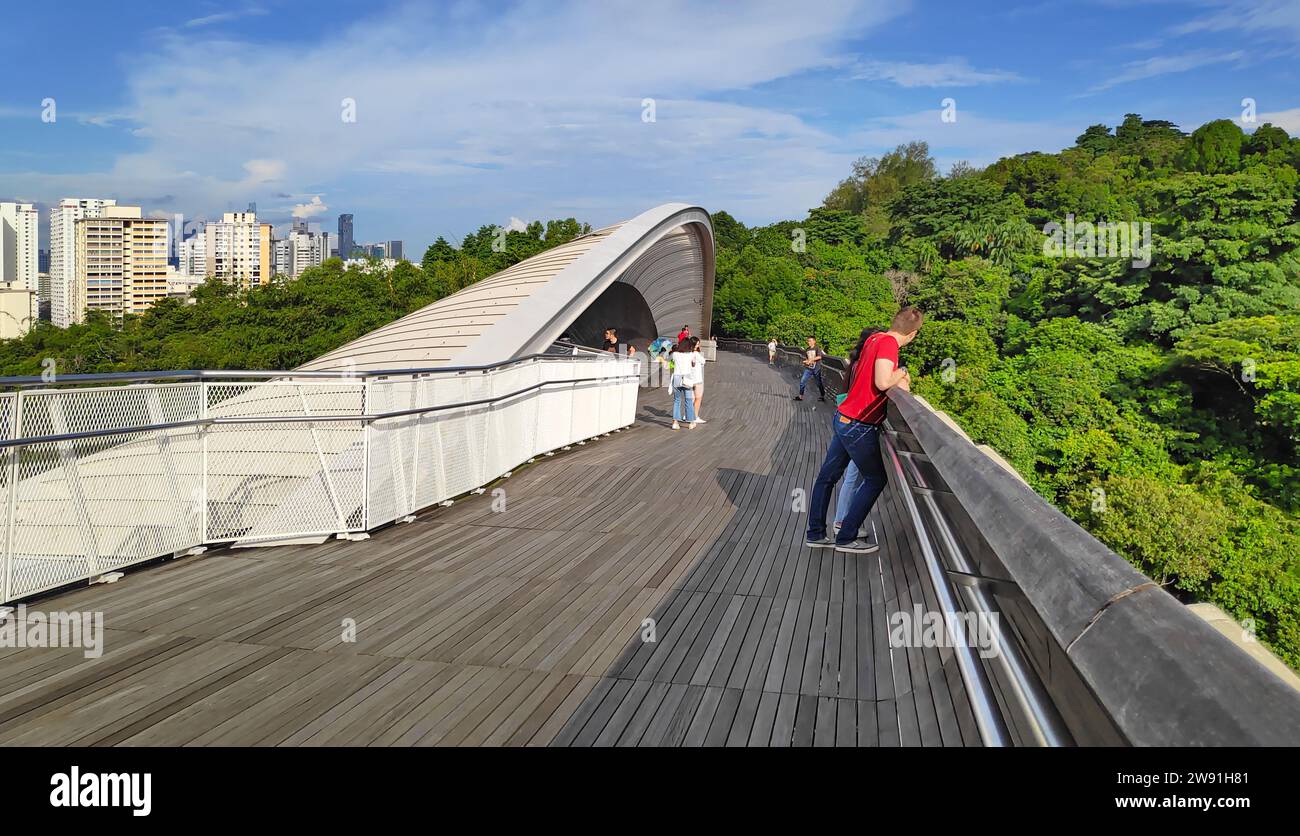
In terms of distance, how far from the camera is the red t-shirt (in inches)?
242

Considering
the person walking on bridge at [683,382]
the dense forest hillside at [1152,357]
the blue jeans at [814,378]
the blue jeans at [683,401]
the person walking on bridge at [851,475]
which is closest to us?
the person walking on bridge at [851,475]

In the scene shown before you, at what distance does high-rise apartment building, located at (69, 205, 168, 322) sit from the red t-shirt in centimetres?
19187

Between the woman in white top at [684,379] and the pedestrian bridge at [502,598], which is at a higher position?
the woman in white top at [684,379]

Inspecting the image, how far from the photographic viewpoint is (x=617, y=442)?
1434 cm

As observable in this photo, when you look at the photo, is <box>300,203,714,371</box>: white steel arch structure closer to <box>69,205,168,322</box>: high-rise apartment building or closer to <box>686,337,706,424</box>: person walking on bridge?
<box>686,337,706,424</box>: person walking on bridge

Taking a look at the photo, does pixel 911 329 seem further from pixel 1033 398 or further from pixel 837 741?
pixel 1033 398

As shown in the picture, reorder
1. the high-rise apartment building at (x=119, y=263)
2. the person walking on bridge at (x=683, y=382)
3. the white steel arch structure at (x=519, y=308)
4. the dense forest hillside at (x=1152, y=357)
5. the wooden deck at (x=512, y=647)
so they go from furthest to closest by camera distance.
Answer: the high-rise apartment building at (x=119, y=263) → the dense forest hillside at (x=1152, y=357) → the white steel arch structure at (x=519, y=308) → the person walking on bridge at (x=683, y=382) → the wooden deck at (x=512, y=647)

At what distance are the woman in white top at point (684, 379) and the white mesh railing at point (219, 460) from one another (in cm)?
621

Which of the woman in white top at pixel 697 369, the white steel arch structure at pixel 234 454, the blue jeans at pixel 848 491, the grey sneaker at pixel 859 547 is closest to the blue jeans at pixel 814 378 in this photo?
the woman in white top at pixel 697 369

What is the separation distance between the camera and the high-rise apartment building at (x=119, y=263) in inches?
6811

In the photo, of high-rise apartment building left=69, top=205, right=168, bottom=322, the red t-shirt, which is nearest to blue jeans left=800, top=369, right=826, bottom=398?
the red t-shirt

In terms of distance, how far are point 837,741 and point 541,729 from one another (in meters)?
1.15

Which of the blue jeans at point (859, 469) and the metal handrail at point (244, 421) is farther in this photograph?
the blue jeans at point (859, 469)

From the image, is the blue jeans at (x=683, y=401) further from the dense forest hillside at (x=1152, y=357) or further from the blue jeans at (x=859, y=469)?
the dense forest hillside at (x=1152, y=357)
